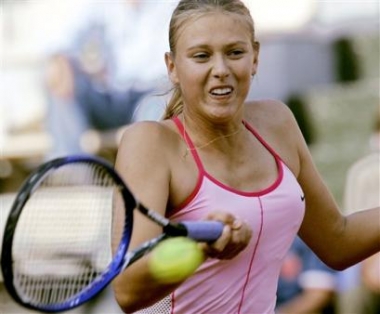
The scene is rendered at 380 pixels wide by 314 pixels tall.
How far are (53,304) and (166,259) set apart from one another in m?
0.33

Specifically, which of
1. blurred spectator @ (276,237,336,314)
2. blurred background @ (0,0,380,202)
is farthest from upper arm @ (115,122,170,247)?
blurred background @ (0,0,380,202)

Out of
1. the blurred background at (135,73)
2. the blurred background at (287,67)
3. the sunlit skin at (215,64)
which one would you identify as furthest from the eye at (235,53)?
the blurred background at (287,67)

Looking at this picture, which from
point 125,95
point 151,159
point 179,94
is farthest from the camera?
point 125,95

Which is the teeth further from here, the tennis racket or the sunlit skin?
the tennis racket

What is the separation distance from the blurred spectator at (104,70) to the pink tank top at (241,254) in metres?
4.71

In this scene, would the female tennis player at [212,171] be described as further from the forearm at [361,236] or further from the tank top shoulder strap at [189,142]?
the forearm at [361,236]

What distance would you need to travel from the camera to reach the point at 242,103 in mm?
4176

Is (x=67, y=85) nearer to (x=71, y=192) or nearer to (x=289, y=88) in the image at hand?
(x=289, y=88)

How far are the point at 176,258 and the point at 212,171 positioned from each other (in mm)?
491

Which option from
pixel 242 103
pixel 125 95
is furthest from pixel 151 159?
pixel 125 95

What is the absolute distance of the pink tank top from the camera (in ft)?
13.3

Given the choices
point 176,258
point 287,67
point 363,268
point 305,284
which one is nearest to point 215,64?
point 176,258

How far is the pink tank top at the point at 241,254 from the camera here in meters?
4.05

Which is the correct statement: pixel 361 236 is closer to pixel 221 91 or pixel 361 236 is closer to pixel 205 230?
pixel 221 91
